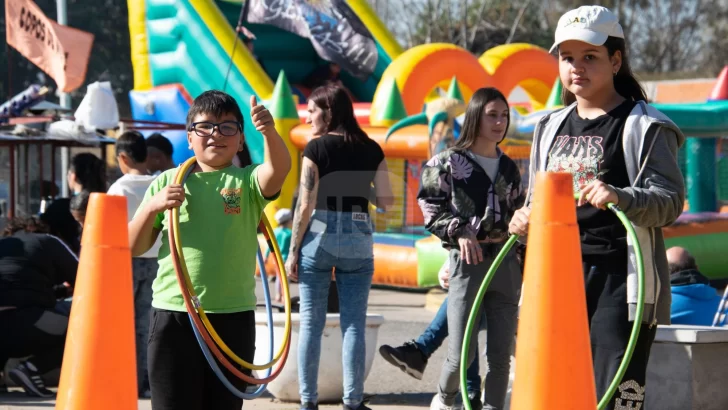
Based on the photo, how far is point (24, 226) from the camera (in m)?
7.46

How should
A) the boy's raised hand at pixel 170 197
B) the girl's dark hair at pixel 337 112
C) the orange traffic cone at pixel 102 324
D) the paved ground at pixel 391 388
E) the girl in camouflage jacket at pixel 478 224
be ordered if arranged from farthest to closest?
1. the paved ground at pixel 391 388
2. the girl's dark hair at pixel 337 112
3. the girl in camouflage jacket at pixel 478 224
4. the boy's raised hand at pixel 170 197
5. the orange traffic cone at pixel 102 324

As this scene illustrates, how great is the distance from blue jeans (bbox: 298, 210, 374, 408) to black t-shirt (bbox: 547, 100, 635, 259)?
2341 millimetres

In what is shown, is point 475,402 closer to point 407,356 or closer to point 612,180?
point 407,356

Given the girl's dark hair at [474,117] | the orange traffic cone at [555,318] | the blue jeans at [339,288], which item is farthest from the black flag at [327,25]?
the orange traffic cone at [555,318]

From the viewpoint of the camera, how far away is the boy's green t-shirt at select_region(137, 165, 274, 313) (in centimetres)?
416

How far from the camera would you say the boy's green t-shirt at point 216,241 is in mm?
4164

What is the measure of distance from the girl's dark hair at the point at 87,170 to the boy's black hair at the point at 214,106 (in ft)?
11.7

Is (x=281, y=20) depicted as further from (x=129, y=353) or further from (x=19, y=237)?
(x=129, y=353)

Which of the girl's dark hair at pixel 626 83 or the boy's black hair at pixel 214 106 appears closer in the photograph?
the girl's dark hair at pixel 626 83

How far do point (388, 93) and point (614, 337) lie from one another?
37.1 feet

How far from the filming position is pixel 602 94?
392cm

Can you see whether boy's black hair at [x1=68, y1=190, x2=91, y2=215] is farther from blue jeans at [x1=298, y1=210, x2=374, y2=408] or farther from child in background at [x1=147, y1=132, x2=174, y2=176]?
blue jeans at [x1=298, y1=210, x2=374, y2=408]

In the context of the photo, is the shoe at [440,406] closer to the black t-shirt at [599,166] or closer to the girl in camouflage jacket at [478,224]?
the girl in camouflage jacket at [478,224]

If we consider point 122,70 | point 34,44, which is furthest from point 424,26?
point 34,44
